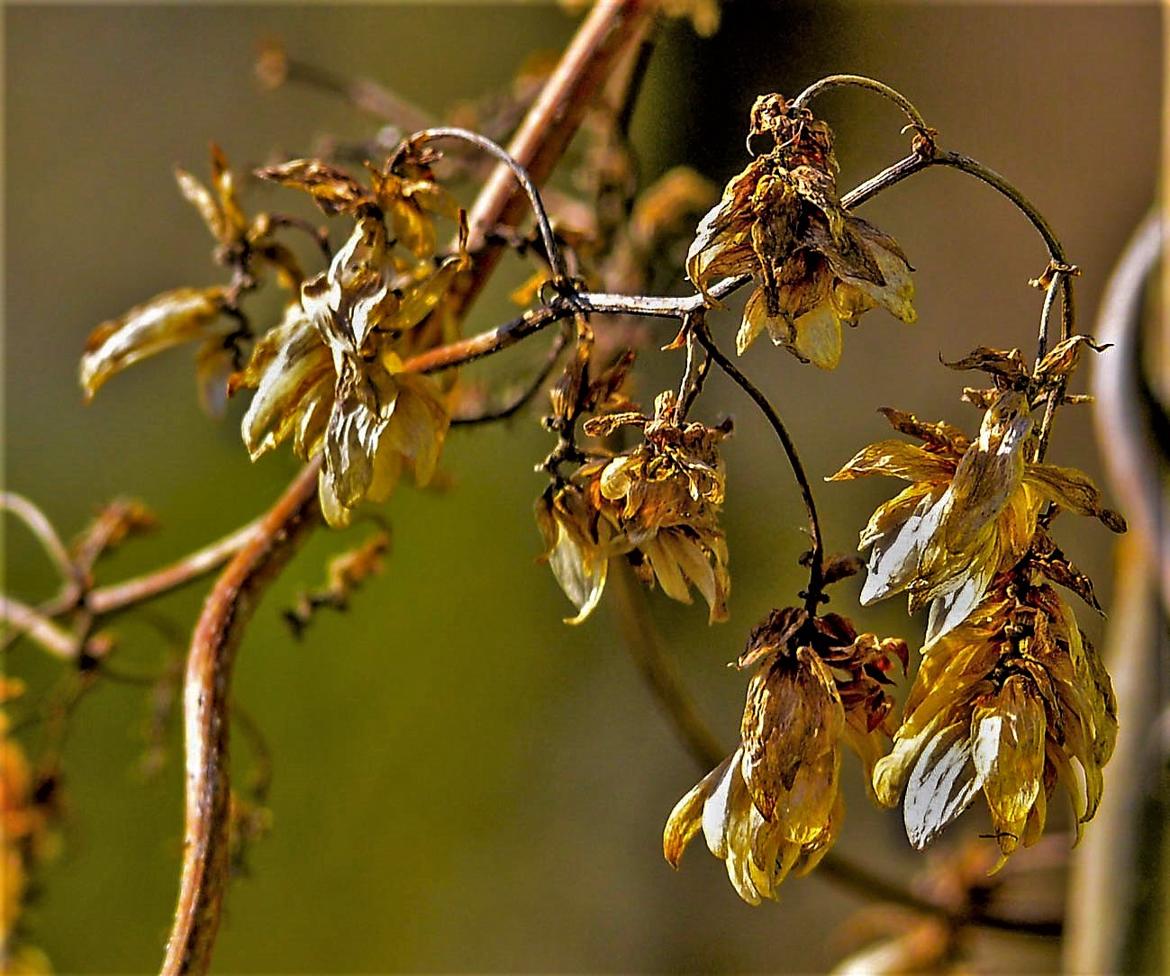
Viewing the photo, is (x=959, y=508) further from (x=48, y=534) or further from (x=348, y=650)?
(x=348, y=650)

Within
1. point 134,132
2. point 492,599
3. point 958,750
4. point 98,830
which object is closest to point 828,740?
point 958,750

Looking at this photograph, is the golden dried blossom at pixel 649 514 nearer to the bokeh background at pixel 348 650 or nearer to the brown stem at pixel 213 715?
the brown stem at pixel 213 715

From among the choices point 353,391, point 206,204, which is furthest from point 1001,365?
point 206,204

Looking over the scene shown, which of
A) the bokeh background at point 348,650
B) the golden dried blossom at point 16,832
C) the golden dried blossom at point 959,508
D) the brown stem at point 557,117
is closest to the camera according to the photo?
A: the golden dried blossom at point 959,508

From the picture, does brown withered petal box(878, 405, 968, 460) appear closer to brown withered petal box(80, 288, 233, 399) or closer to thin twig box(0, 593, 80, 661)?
brown withered petal box(80, 288, 233, 399)

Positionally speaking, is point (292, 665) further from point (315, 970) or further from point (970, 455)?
point (970, 455)

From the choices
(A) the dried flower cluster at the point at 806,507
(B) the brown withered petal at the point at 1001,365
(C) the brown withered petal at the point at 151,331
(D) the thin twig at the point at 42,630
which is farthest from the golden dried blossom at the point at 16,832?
(B) the brown withered petal at the point at 1001,365
